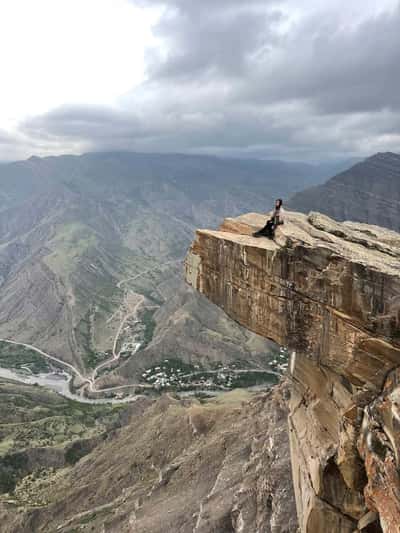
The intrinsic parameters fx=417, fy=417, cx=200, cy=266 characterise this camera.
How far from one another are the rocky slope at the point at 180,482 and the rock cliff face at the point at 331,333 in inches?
572

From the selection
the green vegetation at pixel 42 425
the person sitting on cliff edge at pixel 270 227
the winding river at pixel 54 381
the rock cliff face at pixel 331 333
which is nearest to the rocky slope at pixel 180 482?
the green vegetation at pixel 42 425

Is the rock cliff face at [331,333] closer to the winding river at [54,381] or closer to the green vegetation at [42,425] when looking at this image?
the green vegetation at [42,425]

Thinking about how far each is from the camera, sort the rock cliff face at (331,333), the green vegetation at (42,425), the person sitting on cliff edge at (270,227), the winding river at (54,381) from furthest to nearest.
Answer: the winding river at (54,381) → the green vegetation at (42,425) → the person sitting on cliff edge at (270,227) → the rock cliff face at (331,333)

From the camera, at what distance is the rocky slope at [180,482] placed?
3919 centimetres

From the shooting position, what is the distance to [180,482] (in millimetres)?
51562

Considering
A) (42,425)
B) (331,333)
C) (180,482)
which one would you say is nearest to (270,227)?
(331,333)

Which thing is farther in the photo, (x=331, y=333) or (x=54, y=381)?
(x=54, y=381)

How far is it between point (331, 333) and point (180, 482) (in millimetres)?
41056

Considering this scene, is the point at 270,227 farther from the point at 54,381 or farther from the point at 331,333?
the point at 54,381

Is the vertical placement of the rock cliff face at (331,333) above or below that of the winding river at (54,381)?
above

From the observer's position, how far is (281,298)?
67.6ft

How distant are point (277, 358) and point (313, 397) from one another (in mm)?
163975

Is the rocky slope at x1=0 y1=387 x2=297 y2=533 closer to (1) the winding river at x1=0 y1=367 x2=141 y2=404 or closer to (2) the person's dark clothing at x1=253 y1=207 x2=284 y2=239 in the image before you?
(2) the person's dark clothing at x1=253 y1=207 x2=284 y2=239

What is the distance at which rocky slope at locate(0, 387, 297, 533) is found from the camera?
129 feet
